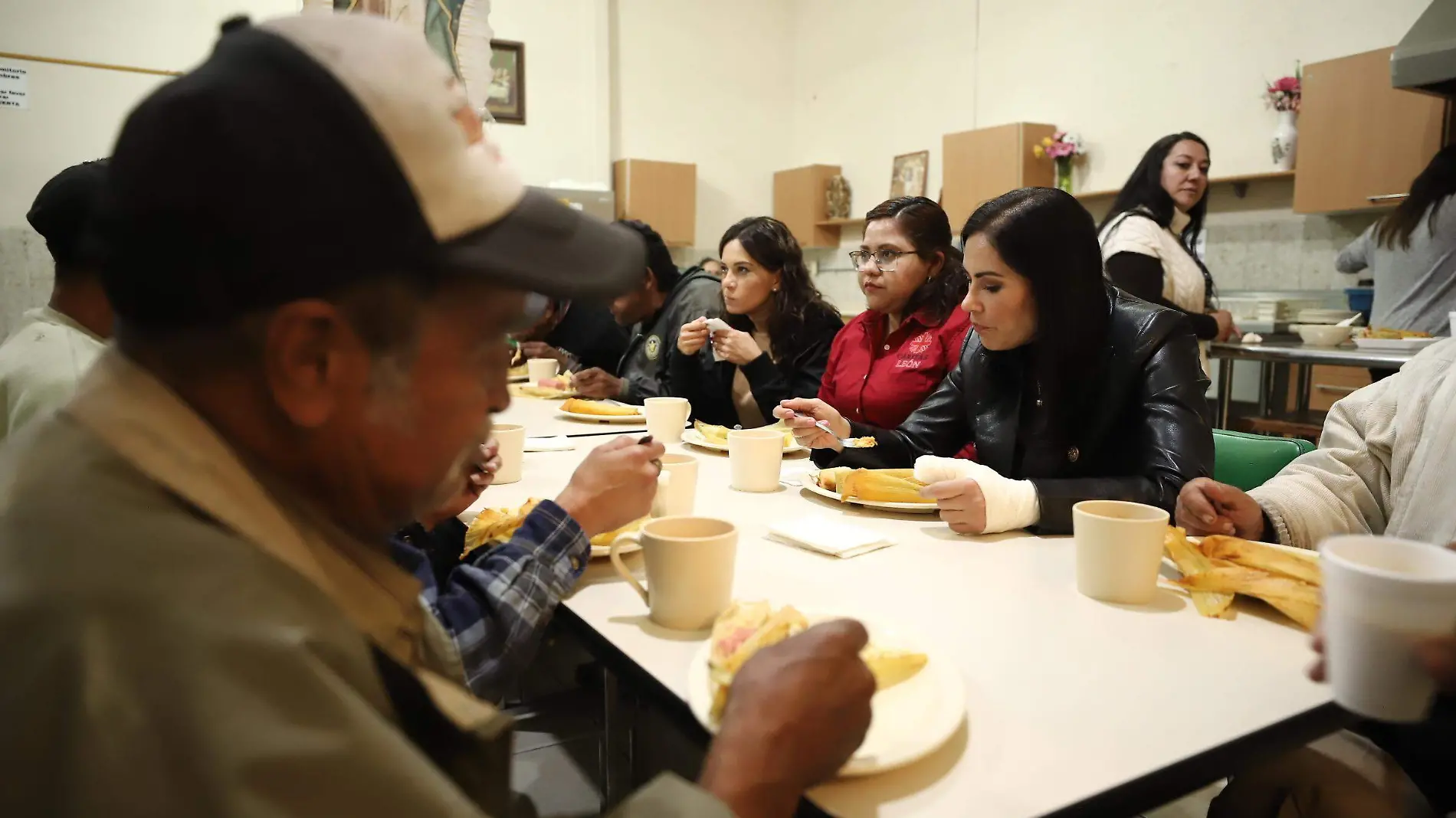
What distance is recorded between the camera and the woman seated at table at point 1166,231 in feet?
11.9

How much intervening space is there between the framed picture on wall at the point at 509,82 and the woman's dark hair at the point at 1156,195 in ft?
14.9

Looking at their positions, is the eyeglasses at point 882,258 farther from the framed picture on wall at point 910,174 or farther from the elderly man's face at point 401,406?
the framed picture on wall at point 910,174

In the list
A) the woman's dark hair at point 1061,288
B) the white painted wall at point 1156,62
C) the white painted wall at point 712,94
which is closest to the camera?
the woman's dark hair at point 1061,288

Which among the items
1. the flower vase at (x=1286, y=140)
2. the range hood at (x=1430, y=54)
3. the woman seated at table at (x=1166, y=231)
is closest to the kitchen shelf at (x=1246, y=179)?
the flower vase at (x=1286, y=140)

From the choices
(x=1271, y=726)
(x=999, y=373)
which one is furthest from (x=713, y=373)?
(x=1271, y=726)

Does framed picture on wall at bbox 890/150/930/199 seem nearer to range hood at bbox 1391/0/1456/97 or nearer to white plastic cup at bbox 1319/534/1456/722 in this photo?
range hood at bbox 1391/0/1456/97

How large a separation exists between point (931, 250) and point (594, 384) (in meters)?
1.22

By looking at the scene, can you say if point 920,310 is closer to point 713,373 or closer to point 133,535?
point 713,373

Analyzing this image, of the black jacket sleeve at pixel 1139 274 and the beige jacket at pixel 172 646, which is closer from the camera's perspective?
the beige jacket at pixel 172 646

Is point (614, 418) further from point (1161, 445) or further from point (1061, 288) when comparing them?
point (1161, 445)

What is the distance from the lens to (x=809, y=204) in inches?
305

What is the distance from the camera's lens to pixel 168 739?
1.48ft

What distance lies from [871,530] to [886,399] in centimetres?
117

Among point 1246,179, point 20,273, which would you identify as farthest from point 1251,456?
point 20,273
